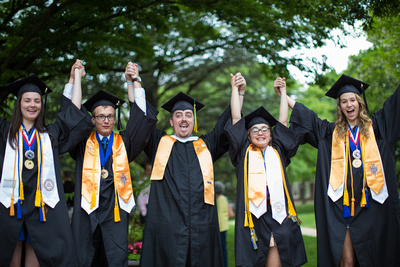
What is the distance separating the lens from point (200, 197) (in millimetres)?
4660

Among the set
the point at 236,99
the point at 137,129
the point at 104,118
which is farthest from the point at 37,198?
the point at 236,99

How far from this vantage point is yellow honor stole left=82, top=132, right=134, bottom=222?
4367mm

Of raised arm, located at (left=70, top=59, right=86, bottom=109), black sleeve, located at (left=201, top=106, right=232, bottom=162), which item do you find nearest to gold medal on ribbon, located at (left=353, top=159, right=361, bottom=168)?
black sleeve, located at (left=201, top=106, right=232, bottom=162)

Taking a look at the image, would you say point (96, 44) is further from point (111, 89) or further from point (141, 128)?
point (141, 128)

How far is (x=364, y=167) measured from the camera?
4.55 meters

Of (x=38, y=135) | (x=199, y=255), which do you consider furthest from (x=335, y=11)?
(x=38, y=135)

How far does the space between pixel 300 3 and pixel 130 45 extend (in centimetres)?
370

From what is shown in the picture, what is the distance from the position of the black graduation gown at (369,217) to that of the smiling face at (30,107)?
297cm

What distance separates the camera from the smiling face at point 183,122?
16.1ft

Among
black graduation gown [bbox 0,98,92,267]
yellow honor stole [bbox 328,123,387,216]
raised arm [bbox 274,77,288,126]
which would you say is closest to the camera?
black graduation gown [bbox 0,98,92,267]

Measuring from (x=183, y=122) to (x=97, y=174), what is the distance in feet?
3.64

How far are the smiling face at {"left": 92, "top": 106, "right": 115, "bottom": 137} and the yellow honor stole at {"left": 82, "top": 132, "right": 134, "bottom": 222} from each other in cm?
11

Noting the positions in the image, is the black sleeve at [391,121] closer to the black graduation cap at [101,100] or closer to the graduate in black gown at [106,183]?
the graduate in black gown at [106,183]

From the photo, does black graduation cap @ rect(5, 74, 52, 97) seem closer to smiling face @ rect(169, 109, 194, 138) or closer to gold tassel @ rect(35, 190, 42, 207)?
gold tassel @ rect(35, 190, 42, 207)
